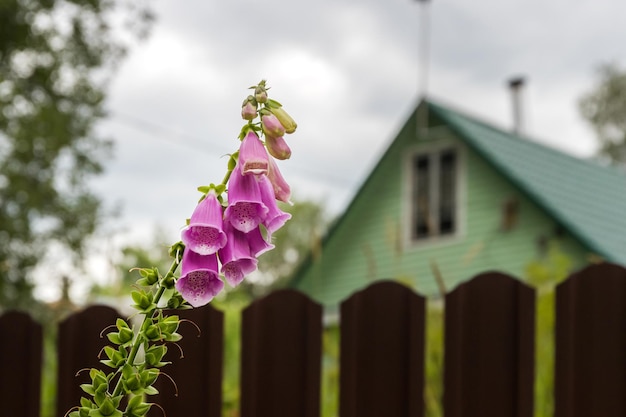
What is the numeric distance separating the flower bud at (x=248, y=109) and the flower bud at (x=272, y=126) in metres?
0.02

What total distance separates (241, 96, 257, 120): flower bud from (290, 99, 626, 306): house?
33.3ft

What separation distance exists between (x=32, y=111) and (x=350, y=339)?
1051 centimetres

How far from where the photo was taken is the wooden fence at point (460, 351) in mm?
2652

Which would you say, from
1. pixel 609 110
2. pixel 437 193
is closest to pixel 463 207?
pixel 437 193

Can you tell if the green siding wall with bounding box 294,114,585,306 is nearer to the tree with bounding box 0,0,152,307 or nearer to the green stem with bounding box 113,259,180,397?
the tree with bounding box 0,0,152,307

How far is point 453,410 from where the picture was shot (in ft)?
8.74

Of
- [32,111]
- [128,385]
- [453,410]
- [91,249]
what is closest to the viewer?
[128,385]

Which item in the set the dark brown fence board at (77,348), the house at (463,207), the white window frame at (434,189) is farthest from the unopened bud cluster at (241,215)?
the white window frame at (434,189)

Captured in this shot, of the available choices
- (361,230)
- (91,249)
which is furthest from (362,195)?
(91,249)

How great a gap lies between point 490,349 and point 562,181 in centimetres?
1073

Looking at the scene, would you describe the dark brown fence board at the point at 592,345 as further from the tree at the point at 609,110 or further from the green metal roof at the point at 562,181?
the tree at the point at 609,110

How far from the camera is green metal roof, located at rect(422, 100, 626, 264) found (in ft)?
37.2

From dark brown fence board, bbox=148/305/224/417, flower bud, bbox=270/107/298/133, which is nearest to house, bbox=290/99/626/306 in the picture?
dark brown fence board, bbox=148/305/224/417

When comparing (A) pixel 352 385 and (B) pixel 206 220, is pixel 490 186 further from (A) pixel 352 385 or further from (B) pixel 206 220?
(B) pixel 206 220
